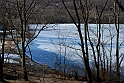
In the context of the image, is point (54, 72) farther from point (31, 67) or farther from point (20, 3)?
point (20, 3)

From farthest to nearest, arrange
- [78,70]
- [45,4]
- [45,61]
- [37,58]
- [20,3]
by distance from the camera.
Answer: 1. [37,58]
2. [45,61]
3. [78,70]
4. [45,4]
5. [20,3]

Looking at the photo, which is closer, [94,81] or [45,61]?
[94,81]

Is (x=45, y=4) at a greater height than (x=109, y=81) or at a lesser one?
greater

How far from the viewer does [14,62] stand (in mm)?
24703

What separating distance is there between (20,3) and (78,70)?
7920 millimetres

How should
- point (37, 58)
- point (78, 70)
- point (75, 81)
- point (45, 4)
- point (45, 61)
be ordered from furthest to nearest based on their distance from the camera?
point (37, 58), point (45, 61), point (78, 70), point (75, 81), point (45, 4)

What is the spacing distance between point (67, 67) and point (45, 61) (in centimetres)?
339

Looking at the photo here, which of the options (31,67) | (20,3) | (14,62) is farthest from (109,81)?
(14,62)

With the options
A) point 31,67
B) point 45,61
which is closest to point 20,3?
point 31,67

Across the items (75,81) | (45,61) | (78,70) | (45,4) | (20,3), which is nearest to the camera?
(20,3)

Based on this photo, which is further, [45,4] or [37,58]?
[37,58]

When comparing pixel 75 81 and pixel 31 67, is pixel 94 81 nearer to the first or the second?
pixel 75 81

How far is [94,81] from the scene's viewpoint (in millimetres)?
17984

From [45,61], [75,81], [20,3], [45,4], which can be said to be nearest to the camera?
[20,3]
